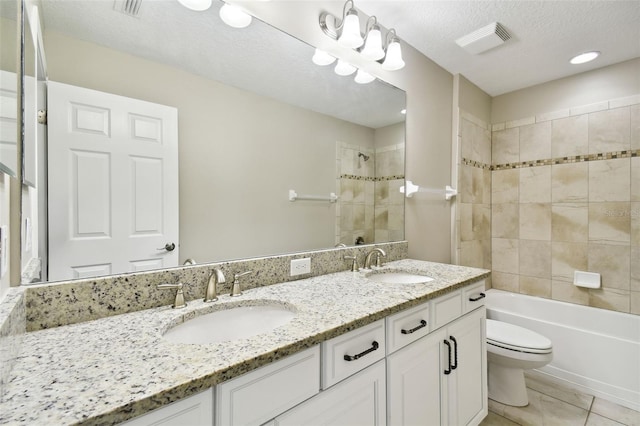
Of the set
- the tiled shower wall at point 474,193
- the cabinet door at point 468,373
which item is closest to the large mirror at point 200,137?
the cabinet door at point 468,373

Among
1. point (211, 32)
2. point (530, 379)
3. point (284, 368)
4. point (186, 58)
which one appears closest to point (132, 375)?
point (284, 368)

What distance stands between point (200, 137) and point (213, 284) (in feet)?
1.91

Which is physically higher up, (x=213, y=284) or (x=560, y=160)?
(x=560, y=160)

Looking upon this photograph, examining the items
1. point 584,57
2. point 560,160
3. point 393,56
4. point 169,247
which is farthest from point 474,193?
point 169,247

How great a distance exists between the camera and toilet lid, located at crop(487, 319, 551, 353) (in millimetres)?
1772

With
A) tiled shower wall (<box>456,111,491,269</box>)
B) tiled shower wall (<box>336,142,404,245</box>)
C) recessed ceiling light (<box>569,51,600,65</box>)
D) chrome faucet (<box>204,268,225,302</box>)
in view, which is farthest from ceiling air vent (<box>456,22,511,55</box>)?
chrome faucet (<box>204,268,225,302</box>)

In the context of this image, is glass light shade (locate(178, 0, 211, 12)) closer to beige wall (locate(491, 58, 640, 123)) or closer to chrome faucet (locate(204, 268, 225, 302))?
chrome faucet (locate(204, 268, 225, 302))

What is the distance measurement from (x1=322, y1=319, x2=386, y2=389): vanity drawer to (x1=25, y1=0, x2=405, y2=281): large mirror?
594mm

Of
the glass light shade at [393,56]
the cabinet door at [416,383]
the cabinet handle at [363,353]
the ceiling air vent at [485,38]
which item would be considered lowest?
the cabinet door at [416,383]

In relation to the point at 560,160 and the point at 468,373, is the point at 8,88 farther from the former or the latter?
the point at 560,160

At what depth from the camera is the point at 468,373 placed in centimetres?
147

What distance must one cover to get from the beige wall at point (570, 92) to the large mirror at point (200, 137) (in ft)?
5.93

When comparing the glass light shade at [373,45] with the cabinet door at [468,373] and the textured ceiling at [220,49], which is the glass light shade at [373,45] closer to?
the textured ceiling at [220,49]

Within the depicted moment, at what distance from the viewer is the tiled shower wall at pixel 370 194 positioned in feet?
5.62
